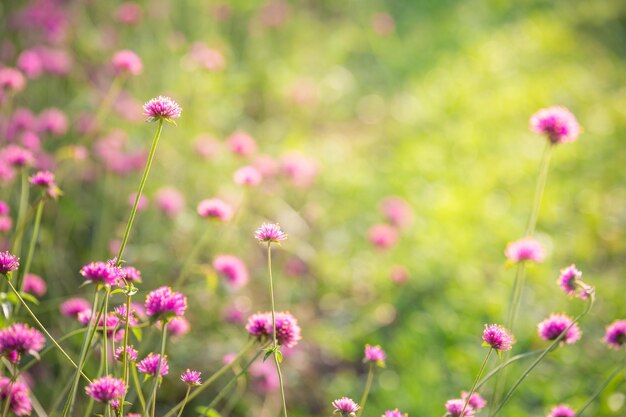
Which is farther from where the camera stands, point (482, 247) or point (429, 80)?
point (429, 80)

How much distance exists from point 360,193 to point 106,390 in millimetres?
2259

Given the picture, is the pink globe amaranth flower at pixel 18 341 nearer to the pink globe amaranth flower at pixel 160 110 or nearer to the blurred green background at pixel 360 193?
the pink globe amaranth flower at pixel 160 110

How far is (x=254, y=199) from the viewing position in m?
2.62

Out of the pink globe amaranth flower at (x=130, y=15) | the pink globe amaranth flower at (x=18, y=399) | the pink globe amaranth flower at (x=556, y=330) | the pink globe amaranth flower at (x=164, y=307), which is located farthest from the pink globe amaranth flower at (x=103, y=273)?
the pink globe amaranth flower at (x=130, y=15)

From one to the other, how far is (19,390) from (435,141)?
2860 mm

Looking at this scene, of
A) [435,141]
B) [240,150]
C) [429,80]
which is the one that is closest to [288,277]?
[240,150]

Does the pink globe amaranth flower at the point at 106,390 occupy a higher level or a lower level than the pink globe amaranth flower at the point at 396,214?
lower

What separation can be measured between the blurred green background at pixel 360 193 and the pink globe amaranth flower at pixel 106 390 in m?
0.60

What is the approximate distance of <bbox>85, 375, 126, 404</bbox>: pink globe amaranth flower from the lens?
80cm

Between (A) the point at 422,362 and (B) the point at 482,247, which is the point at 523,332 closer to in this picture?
(A) the point at 422,362

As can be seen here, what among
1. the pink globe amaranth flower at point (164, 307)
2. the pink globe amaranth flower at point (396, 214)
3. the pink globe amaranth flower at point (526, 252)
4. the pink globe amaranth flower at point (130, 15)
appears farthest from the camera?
the pink globe amaranth flower at point (130, 15)

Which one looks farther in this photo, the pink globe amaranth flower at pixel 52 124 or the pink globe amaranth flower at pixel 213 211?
the pink globe amaranth flower at pixel 52 124

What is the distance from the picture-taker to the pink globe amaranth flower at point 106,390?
804mm

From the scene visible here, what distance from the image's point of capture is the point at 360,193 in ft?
9.78
